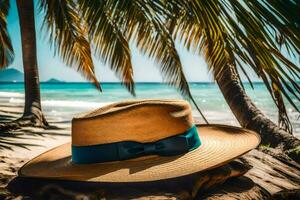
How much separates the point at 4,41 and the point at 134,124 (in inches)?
249

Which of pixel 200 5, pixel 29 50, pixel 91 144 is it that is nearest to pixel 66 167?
pixel 91 144

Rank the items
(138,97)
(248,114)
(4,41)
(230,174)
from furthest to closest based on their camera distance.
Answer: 1. (138,97)
2. (4,41)
3. (248,114)
4. (230,174)

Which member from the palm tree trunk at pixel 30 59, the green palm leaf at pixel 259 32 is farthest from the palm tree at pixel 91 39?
the green palm leaf at pixel 259 32

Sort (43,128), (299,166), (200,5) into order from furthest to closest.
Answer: (43,128), (299,166), (200,5)

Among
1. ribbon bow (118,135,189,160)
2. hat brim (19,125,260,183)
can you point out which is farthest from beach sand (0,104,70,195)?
ribbon bow (118,135,189,160)

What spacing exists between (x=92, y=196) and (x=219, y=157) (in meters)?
→ 0.55

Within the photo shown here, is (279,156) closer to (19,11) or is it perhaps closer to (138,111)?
(138,111)

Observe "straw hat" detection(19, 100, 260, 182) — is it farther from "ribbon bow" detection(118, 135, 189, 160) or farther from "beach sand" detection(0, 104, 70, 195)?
"beach sand" detection(0, 104, 70, 195)

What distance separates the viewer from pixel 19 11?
482 cm

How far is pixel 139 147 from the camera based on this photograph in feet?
4.44

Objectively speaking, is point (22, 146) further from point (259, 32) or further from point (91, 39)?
point (259, 32)

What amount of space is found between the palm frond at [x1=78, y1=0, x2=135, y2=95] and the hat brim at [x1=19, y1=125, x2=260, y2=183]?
1255mm

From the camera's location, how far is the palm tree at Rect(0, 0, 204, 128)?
9.00 ft

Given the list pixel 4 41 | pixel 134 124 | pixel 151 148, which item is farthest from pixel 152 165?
pixel 4 41
